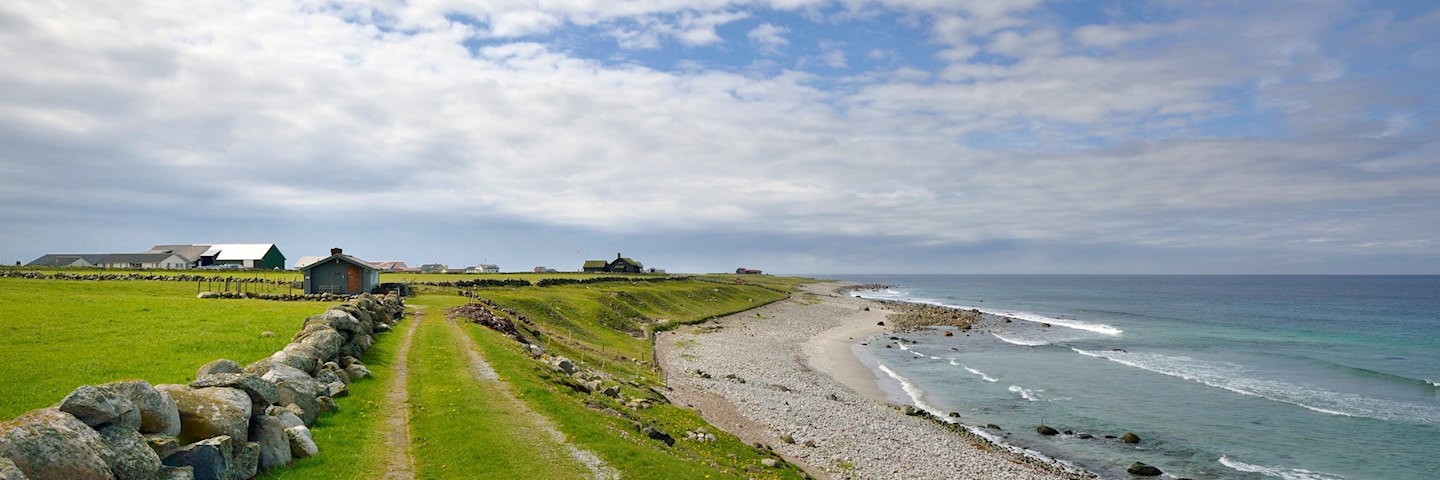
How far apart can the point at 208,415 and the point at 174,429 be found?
2.83ft

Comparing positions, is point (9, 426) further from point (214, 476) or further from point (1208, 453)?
point (1208, 453)

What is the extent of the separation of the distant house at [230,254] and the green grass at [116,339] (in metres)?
108

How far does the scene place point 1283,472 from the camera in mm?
34625

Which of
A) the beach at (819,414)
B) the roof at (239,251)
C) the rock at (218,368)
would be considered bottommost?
the beach at (819,414)

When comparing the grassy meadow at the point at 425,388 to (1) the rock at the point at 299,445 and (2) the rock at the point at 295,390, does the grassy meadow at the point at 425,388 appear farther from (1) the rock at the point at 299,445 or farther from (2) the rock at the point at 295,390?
(2) the rock at the point at 295,390

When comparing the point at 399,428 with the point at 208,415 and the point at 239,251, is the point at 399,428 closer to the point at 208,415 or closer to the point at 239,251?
the point at 208,415

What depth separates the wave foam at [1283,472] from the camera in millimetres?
33906

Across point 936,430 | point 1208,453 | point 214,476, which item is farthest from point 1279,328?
point 214,476

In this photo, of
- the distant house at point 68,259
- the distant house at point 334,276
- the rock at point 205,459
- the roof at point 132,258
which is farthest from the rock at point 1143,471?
the distant house at point 68,259

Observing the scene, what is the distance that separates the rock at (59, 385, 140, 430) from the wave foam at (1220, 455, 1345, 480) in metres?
44.1

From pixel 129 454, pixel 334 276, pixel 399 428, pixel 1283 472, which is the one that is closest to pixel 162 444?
pixel 129 454

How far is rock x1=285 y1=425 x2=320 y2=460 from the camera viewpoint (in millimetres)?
17641

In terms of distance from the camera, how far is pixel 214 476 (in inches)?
553

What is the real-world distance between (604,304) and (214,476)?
234 feet
